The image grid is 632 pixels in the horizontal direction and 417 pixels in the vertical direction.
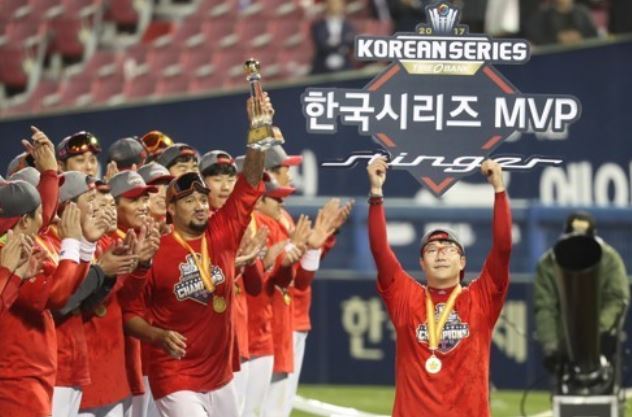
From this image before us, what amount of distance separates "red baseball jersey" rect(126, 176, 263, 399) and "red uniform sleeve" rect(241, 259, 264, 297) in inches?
39.1

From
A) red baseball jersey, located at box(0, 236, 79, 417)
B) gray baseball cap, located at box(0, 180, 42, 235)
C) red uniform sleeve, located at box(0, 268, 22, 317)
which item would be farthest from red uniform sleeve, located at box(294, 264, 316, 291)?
red uniform sleeve, located at box(0, 268, 22, 317)

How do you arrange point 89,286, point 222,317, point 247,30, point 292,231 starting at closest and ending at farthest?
point 89,286 → point 222,317 → point 292,231 → point 247,30

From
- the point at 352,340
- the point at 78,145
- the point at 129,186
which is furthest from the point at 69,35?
the point at 129,186

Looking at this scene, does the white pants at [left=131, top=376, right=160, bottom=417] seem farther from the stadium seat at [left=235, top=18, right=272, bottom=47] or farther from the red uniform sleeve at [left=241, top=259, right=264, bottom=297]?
the stadium seat at [left=235, top=18, right=272, bottom=47]

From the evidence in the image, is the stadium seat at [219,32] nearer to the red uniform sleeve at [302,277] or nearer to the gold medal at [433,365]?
the red uniform sleeve at [302,277]

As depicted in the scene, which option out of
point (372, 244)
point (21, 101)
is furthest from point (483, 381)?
point (21, 101)

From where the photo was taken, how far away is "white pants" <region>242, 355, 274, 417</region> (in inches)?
463

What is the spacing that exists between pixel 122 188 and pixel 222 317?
2.64 feet

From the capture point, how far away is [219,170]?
11070 millimetres

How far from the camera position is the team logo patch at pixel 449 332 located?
9398 mm

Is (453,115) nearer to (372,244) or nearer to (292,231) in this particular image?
(372,244)

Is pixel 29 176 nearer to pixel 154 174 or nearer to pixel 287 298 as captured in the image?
pixel 154 174

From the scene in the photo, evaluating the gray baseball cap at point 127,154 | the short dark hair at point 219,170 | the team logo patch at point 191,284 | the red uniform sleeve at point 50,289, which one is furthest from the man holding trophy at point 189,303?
the gray baseball cap at point 127,154

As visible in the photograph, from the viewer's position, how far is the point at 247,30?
66.0 ft
